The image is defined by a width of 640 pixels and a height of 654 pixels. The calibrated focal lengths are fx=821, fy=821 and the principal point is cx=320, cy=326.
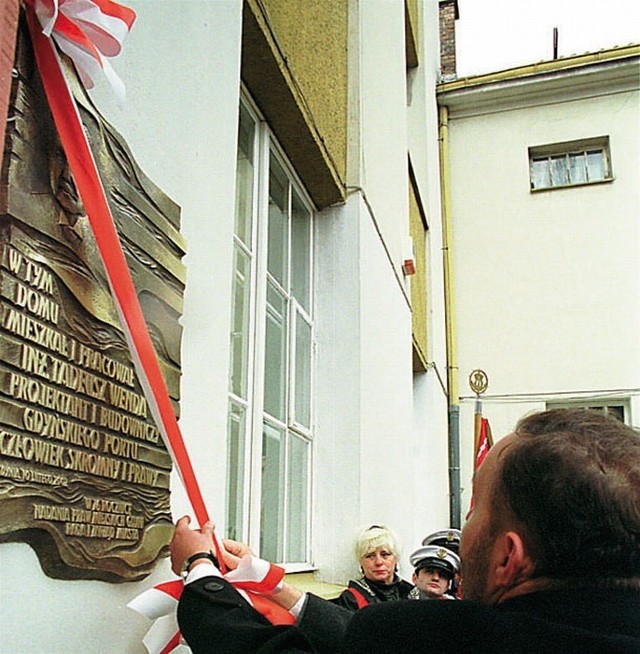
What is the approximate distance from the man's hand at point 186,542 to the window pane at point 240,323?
3.62ft

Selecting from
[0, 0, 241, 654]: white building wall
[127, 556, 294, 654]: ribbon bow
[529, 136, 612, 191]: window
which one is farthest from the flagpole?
[127, 556, 294, 654]: ribbon bow

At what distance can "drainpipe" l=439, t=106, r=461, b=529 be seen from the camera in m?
8.80

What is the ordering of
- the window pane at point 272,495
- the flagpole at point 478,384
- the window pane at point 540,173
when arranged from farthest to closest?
the window pane at point 540,173 < the flagpole at point 478,384 < the window pane at point 272,495

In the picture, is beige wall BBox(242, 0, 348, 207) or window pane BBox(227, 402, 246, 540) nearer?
window pane BBox(227, 402, 246, 540)

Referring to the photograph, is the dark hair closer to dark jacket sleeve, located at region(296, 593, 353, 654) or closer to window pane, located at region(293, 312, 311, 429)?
dark jacket sleeve, located at region(296, 593, 353, 654)

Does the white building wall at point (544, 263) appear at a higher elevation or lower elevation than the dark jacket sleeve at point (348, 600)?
higher

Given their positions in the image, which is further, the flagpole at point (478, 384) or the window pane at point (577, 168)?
the window pane at point (577, 168)

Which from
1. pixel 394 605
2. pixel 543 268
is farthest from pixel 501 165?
pixel 394 605

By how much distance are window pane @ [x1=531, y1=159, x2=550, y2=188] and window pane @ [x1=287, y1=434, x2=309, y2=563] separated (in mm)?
7169

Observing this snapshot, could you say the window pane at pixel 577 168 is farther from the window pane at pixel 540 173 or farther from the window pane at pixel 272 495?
the window pane at pixel 272 495

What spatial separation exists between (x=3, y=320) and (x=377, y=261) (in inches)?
140

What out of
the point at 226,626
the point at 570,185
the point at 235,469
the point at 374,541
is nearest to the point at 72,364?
the point at 226,626

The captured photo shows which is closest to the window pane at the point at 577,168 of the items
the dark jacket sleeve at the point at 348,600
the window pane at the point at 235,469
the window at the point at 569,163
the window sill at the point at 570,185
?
the window at the point at 569,163

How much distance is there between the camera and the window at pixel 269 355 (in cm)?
283
